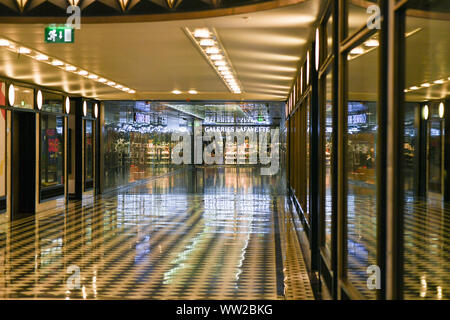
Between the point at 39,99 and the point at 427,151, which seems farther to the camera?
the point at 427,151

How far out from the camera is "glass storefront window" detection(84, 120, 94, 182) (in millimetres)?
16875

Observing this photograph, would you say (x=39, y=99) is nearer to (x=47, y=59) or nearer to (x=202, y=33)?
(x=47, y=59)

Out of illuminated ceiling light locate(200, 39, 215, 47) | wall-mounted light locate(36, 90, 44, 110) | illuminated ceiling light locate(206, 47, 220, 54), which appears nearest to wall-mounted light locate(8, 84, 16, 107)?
wall-mounted light locate(36, 90, 44, 110)

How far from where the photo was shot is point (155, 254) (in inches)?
323

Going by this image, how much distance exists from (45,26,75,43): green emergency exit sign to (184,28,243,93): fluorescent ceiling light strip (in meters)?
1.36

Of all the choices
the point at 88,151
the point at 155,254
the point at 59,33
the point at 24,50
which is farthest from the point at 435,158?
the point at 59,33

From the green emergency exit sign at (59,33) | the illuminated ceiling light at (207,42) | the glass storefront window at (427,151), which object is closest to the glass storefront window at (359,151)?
the glass storefront window at (427,151)

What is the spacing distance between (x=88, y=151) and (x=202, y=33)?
1082cm

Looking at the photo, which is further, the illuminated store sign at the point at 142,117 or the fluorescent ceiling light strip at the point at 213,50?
the illuminated store sign at the point at 142,117

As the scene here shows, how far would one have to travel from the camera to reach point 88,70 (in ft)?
36.1

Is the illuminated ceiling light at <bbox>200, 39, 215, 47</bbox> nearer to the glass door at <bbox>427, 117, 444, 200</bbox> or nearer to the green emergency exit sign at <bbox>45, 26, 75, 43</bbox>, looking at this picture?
the green emergency exit sign at <bbox>45, 26, 75, 43</bbox>

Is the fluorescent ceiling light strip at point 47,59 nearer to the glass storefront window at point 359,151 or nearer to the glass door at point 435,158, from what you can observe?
the glass storefront window at point 359,151

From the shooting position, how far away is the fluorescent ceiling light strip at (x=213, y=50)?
23.8 feet

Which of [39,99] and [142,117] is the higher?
[142,117]
